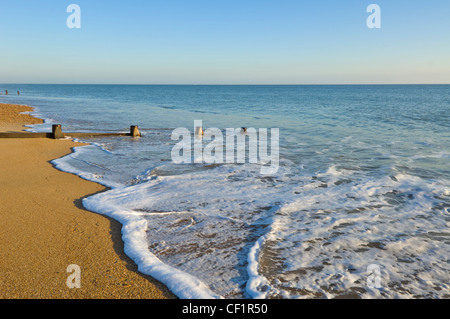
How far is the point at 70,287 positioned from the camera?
11.5 feet

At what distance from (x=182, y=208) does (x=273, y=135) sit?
11.3 meters

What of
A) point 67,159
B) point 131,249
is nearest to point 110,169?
point 67,159

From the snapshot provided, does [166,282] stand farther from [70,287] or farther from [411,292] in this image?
[411,292]

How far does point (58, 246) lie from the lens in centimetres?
436
